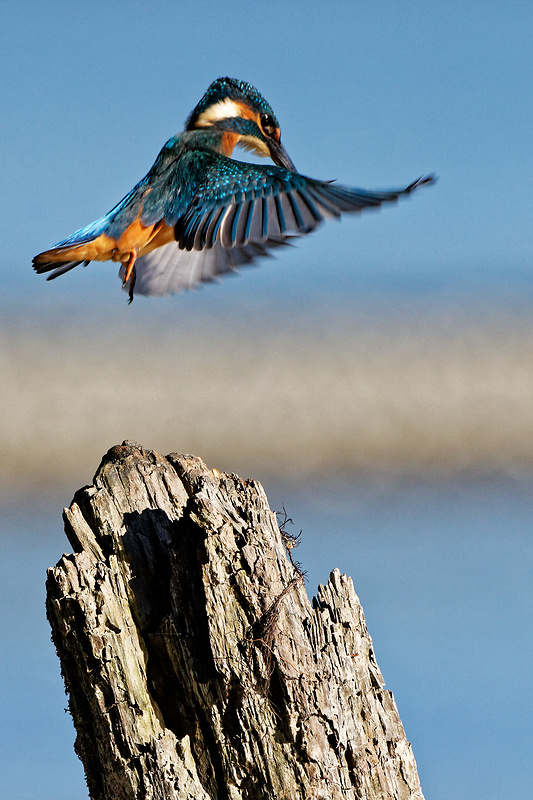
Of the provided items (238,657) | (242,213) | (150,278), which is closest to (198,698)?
(238,657)

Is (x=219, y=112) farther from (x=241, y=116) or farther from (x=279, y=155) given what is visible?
(x=279, y=155)

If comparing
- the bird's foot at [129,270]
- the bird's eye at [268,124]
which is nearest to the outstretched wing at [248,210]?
the bird's foot at [129,270]

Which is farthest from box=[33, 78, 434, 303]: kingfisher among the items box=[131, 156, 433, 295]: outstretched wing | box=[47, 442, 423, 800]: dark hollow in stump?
box=[47, 442, 423, 800]: dark hollow in stump

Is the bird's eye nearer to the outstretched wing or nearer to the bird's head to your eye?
the bird's head

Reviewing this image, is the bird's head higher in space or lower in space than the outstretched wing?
higher

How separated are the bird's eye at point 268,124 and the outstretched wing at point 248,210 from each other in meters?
0.31

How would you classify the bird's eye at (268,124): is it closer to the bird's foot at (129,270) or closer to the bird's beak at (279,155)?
the bird's beak at (279,155)

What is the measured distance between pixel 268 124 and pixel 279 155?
78 millimetres

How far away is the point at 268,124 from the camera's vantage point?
6.47 feet

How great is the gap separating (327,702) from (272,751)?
0.09m

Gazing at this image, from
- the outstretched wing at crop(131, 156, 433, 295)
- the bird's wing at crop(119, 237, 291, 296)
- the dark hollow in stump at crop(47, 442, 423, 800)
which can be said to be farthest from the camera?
the bird's wing at crop(119, 237, 291, 296)

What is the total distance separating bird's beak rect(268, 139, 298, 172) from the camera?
1960 mm

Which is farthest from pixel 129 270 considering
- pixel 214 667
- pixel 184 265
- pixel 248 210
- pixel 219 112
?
pixel 214 667

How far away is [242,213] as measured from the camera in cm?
158
